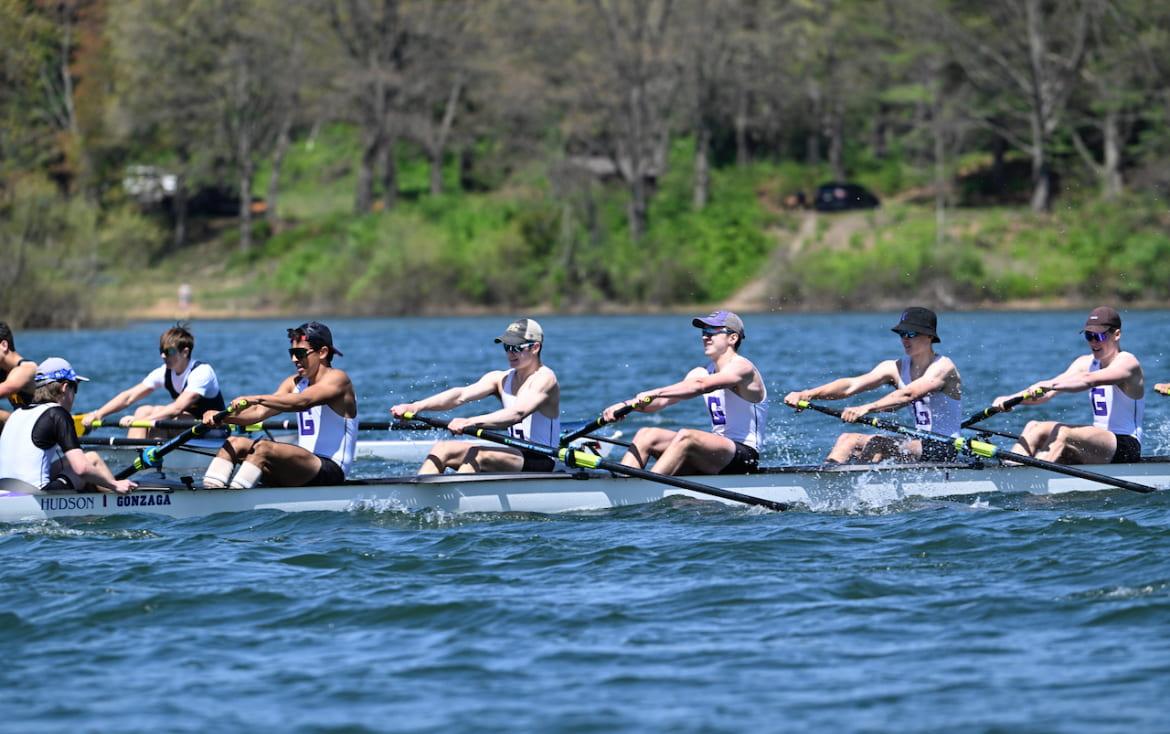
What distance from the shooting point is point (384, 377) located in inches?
1200

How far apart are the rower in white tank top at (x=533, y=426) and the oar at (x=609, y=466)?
0.79 feet

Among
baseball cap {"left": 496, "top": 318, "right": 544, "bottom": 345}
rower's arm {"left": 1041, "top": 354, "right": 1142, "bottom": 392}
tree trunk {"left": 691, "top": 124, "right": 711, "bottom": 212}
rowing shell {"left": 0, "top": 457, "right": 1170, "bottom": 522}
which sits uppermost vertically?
tree trunk {"left": 691, "top": 124, "right": 711, "bottom": 212}

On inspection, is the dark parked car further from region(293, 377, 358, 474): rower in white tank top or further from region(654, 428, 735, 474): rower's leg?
region(293, 377, 358, 474): rower in white tank top

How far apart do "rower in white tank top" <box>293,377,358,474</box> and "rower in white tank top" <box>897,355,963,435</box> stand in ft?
15.0

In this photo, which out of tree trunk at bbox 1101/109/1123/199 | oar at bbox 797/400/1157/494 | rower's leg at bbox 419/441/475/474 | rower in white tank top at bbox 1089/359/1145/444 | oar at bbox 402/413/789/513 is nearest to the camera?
oar at bbox 402/413/789/513

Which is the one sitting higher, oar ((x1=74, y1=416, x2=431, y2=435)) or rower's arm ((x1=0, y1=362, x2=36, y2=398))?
rower's arm ((x1=0, y1=362, x2=36, y2=398))

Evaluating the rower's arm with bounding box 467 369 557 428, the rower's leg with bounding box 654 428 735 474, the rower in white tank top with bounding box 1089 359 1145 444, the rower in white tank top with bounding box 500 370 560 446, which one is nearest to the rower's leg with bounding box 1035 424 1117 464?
the rower in white tank top with bounding box 1089 359 1145 444

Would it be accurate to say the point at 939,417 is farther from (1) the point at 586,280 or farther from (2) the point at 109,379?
(1) the point at 586,280

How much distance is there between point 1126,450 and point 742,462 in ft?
10.9

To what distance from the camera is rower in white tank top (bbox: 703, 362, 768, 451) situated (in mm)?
13758

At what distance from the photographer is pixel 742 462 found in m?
13.7

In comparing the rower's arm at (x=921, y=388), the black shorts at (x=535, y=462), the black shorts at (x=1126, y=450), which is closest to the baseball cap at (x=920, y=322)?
the rower's arm at (x=921, y=388)

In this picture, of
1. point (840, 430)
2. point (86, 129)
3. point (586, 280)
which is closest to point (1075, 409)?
point (840, 430)

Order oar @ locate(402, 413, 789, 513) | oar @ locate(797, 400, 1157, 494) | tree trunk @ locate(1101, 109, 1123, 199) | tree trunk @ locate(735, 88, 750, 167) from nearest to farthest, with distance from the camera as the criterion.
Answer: oar @ locate(402, 413, 789, 513), oar @ locate(797, 400, 1157, 494), tree trunk @ locate(1101, 109, 1123, 199), tree trunk @ locate(735, 88, 750, 167)
